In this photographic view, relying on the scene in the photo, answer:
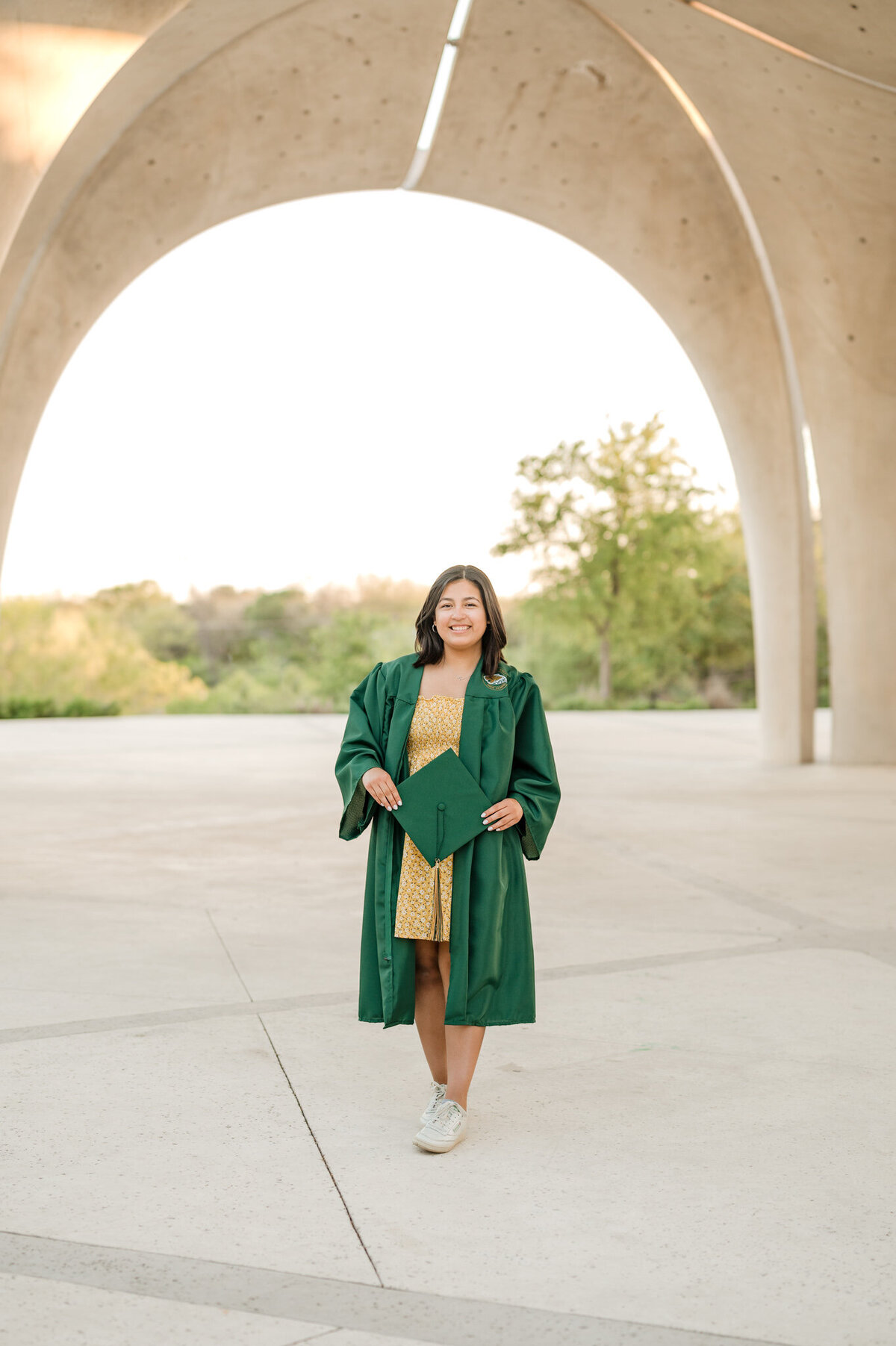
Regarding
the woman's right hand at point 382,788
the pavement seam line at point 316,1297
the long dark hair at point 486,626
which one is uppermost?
the long dark hair at point 486,626

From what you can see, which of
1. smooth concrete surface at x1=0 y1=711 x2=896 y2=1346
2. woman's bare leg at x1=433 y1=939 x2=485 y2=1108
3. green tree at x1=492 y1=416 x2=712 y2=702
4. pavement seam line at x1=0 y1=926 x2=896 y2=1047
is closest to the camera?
smooth concrete surface at x1=0 y1=711 x2=896 y2=1346

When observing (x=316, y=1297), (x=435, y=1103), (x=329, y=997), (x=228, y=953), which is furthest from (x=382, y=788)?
(x=228, y=953)

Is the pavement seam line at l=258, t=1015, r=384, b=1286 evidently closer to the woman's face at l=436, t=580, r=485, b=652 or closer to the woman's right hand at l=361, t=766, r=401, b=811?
the woman's right hand at l=361, t=766, r=401, b=811

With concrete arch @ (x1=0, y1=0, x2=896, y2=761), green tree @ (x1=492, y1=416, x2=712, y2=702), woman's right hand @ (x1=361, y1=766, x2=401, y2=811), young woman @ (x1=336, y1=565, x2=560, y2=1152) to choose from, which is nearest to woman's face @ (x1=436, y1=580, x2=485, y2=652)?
young woman @ (x1=336, y1=565, x2=560, y2=1152)

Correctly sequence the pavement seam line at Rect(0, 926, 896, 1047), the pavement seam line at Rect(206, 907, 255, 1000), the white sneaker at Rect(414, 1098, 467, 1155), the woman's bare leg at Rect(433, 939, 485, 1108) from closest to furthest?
the white sneaker at Rect(414, 1098, 467, 1155) → the woman's bare leg at Rect(433, 939, 485, 1108) → the pavement seam line at Rect(0, 926, 896, 1047) → the pavement seam line at Rect(206, 907, 255, 1000)

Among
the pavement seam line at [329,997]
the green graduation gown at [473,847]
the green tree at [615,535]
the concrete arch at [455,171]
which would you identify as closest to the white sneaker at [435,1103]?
the green graduation gown at [473,847]

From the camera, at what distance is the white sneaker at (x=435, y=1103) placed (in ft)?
11.4

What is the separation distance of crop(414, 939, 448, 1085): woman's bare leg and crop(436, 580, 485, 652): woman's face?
3.04ft

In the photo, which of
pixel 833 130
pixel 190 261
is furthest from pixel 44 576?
pixel 833 130

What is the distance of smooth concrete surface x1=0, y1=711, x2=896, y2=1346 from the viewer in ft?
8.43

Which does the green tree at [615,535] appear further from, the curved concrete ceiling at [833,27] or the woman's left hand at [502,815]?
the woman's left hand at [502,815]

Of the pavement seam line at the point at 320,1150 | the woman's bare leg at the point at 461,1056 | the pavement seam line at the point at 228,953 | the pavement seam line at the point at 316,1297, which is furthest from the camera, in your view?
the pavement seam line at the point at 228,953

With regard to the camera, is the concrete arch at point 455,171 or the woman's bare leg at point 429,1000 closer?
the woman's bare leg at point 429,1000

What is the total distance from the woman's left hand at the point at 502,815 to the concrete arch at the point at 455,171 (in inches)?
351
